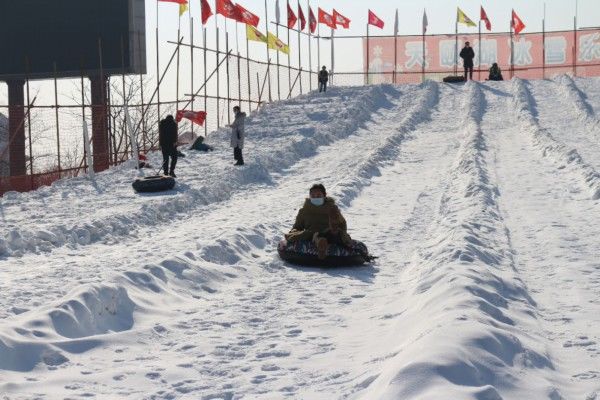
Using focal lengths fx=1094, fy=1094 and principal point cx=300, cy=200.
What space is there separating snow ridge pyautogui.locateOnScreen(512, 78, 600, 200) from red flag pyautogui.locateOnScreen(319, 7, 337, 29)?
1031cm

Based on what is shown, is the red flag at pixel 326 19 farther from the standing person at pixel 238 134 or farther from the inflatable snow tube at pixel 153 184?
the inflatable snow tube at pixel 153 184

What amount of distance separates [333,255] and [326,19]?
129ft

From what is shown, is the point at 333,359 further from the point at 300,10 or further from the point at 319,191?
the point at 300,10

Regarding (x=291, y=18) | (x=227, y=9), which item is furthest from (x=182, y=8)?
(x=291, y=18)

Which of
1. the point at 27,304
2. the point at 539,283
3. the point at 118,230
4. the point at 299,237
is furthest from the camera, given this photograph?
the point at 118,230

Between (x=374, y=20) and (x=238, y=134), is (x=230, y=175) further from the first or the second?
(x=374, y=20)

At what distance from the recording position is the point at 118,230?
15852mm

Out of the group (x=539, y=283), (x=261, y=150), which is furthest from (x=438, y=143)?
(x=539, y=283)

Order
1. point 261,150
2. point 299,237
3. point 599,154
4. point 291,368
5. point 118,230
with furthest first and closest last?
point 261,150, point 599,154, point 118,230, point 299,237, point 291,368

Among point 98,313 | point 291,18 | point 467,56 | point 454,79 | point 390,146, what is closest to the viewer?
point 98,313

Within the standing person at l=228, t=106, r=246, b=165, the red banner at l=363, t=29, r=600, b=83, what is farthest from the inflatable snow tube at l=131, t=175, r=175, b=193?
the red banner at l=363, t=29, r=600, b=83

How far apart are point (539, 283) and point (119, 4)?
31062 mm

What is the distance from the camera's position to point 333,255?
41.7 feet

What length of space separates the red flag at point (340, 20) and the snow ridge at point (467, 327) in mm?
37418
